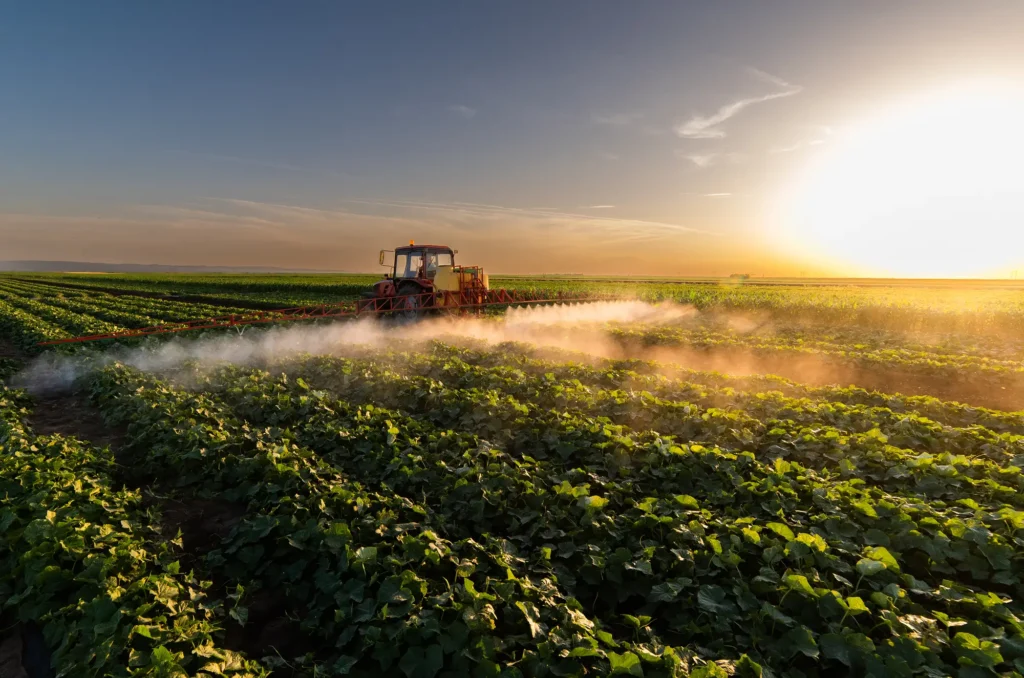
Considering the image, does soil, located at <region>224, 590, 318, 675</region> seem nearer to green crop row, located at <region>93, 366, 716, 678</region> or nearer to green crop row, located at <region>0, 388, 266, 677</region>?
green crop row, located at <region>93, 366, 716, 678</region>

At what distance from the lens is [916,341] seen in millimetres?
18031

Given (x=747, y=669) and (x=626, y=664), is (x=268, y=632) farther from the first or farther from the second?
(x=747, y=669)

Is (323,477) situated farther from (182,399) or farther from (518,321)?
(518,321)

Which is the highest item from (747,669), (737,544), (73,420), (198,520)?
(737,544)

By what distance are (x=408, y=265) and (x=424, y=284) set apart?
1.36m

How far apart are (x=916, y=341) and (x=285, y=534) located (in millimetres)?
22110

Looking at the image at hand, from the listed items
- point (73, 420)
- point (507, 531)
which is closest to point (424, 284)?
point (73, 420)

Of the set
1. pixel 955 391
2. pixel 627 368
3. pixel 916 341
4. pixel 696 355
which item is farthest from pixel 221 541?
pixel 916 341

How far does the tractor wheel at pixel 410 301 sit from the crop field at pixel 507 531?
9679 millimetres

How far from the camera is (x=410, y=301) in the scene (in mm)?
20344

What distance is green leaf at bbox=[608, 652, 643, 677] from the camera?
10.3 ft

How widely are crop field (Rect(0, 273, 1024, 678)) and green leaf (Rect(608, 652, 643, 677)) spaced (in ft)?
0.06

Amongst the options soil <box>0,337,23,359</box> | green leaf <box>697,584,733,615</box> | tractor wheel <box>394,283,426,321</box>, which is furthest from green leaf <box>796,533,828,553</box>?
Result: soil <box>0,337,23,359</box>

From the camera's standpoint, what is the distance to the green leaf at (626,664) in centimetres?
315
